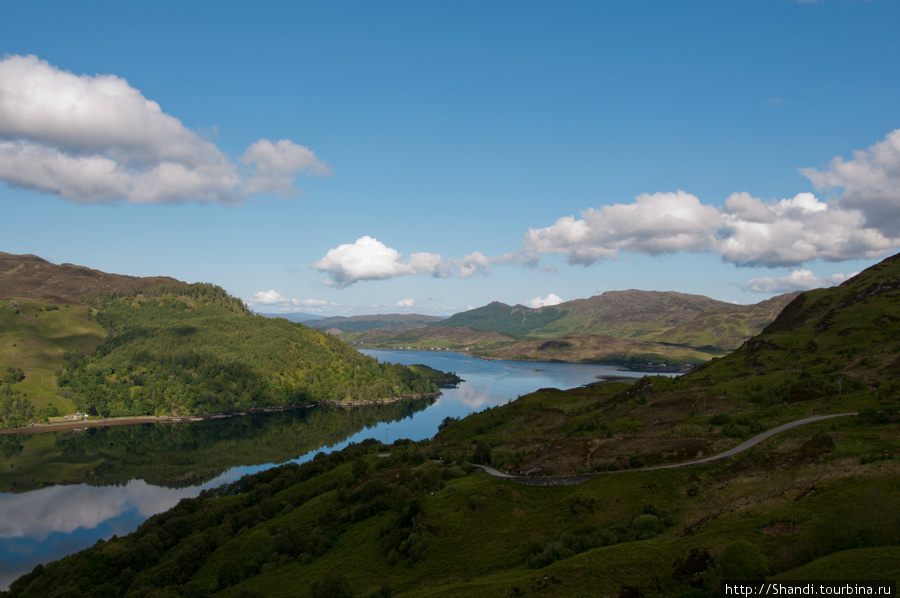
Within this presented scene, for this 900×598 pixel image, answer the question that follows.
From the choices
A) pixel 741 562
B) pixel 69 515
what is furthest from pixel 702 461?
pixel 69 515

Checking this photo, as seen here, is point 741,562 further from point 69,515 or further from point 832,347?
point 69,515

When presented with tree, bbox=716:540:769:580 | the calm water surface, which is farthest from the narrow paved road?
the calm water surface

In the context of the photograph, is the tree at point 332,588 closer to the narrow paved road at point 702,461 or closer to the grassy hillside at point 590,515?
the grassy hillside at point 590,515

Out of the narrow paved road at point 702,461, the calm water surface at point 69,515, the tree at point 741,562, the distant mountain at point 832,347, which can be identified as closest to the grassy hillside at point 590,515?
the tree at point 741,562

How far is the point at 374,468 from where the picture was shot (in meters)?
95.9

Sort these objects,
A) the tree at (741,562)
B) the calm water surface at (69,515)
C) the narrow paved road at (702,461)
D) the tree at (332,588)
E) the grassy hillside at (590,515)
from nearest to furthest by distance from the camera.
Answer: the tree at (741,562)
the grassy hillside at (590,515)
the tree at (332,588)
the narrow paved road at (702,461)
the calm water surface at (69,515)

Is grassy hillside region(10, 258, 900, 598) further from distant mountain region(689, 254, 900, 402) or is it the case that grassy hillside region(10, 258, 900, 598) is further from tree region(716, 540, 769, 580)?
distant mountain region(689, 254, 900, 402)

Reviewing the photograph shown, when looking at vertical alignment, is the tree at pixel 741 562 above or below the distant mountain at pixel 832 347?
below

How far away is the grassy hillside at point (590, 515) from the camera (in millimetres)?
32969

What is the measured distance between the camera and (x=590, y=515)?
5028 cm

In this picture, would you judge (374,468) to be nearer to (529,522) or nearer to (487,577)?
(529,522)

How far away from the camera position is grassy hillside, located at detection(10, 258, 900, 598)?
108 feet

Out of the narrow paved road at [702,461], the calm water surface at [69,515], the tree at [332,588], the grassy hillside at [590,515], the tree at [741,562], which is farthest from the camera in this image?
the calm water surface at [69,515]

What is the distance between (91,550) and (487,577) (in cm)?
7447
